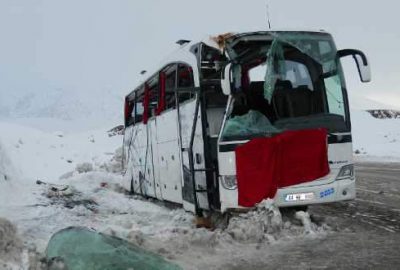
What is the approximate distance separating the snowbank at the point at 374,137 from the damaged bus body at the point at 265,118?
2104 cm

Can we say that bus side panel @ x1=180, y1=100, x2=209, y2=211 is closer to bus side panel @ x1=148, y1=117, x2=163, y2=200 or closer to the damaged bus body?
the damaged bus body

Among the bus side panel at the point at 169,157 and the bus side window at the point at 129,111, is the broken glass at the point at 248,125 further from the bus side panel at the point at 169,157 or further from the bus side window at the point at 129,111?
the bus side window at the point at 129,111

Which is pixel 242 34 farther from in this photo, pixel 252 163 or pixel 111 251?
pixel 111 251

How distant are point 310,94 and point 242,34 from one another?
1460 mm

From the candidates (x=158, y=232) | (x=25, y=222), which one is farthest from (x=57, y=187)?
(x=158, y=232)

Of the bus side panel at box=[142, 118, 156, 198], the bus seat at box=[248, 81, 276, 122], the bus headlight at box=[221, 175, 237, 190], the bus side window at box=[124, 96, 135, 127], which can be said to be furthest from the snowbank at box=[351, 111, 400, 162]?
the bus headlight at box=[221, 175, 237, 190]

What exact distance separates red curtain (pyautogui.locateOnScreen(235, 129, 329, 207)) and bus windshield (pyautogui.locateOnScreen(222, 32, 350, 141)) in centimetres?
18

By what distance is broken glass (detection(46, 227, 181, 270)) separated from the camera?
5.75 meters

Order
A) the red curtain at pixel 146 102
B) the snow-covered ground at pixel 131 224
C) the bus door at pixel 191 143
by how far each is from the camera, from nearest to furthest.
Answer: the snow-covered ground at pixel 131 224
the bus door at pixel 191 143
the red curtain at pixel 146 102

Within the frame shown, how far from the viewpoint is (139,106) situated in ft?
49.2

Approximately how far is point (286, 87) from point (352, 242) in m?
2.63

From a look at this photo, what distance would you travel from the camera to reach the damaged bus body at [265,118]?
28.5 ft

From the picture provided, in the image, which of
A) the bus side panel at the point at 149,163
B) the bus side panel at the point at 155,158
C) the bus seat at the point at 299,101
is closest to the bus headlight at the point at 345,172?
the bus seat at the point at 299,101

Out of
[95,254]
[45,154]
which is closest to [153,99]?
[95,254]
